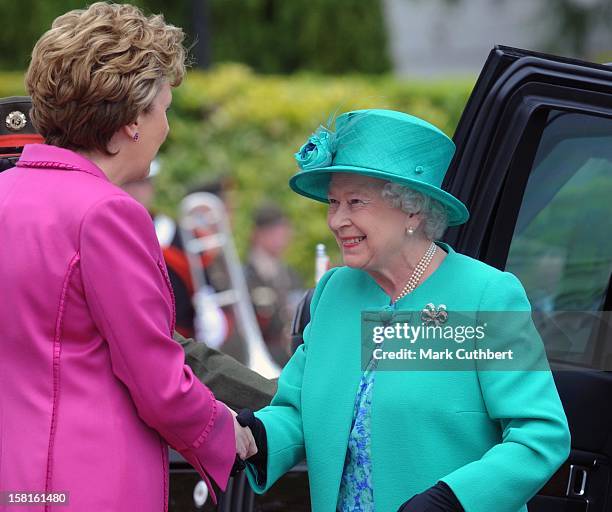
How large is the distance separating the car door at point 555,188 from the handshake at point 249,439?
0.70m

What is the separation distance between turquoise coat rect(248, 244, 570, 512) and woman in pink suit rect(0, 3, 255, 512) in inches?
12.5

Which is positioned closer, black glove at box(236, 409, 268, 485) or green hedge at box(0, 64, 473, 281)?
black glove at box(236, 409, 268, 485)

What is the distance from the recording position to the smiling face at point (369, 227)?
2.56 m

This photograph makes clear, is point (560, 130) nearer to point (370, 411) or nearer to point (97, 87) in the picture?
point (370, 411)

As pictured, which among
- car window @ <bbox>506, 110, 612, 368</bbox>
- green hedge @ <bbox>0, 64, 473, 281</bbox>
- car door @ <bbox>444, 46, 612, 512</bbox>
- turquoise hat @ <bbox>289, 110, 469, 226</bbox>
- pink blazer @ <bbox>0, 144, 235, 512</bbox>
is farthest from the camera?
green hedge @ <bbox>0, 64, 473, 281</bbox>

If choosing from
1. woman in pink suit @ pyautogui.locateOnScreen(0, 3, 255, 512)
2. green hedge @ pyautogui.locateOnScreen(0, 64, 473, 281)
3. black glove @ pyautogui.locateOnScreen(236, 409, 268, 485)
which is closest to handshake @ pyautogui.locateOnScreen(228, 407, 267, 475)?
black glove @ pyautogui.locateOnScreen(236, 409, 268, 485)

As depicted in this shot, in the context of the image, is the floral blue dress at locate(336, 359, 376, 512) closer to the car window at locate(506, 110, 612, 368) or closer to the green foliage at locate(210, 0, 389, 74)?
the car window at locate(506, 110, 612, 368)

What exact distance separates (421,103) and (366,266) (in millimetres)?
8690

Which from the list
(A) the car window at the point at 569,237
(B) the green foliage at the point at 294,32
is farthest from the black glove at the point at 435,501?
(B) the green foliage at the point at 294,32

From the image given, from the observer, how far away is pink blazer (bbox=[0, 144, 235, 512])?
7.38ft

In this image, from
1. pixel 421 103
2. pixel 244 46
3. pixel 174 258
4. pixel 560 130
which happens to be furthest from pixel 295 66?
pixel 560 130

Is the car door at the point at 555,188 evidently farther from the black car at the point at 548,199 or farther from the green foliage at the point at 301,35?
the green foliage at the point at 301,35

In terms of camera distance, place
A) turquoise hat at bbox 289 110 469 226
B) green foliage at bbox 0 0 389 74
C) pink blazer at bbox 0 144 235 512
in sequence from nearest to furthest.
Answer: pink blazer at bbox 0 144 235 512 → turquoise hat at bbox 289 110 469 226 → green foliage at bbox 0 0 389 74

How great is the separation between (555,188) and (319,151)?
0.98m
